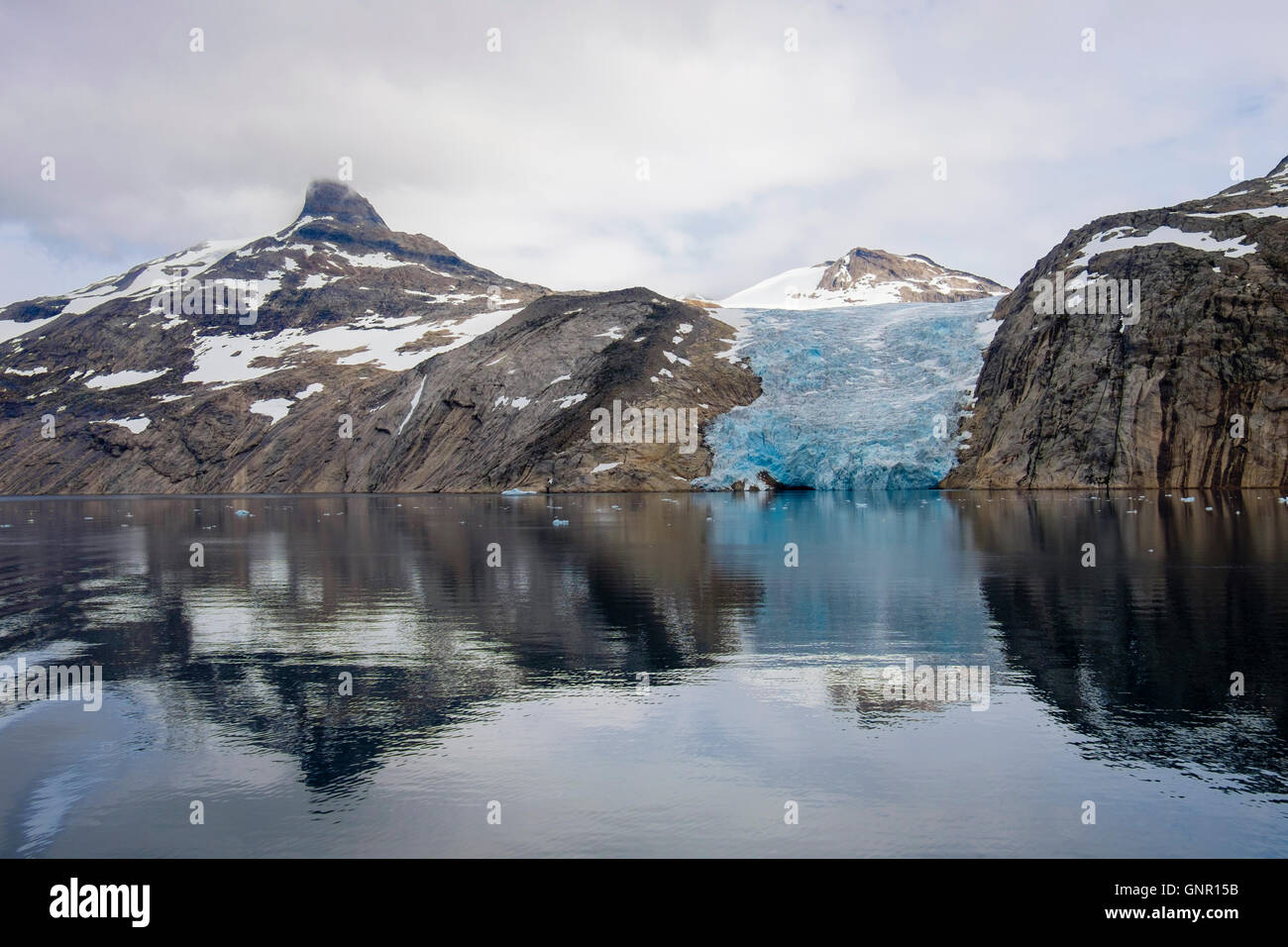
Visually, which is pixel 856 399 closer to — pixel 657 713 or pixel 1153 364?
pixel 1153 364

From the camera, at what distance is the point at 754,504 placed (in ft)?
234

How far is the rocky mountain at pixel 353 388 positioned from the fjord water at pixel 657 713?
7391 centimetres

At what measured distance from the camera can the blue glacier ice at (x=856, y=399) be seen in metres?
91.0

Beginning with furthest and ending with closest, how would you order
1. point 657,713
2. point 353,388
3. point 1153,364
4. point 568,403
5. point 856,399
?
point 353,388 < point 568,403 < point 856,399 < point 1153,364 < point 657,713

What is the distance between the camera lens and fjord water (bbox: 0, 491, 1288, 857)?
8938 mm

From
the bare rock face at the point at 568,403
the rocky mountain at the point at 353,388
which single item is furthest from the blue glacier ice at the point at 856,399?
the rocky mountain at the point at 353,388

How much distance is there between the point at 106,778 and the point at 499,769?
442 centimetres

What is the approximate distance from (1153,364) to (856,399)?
28208mm

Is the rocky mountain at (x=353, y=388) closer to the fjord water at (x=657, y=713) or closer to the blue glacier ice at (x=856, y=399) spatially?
the blue glacier ice at (x=856, y=399)

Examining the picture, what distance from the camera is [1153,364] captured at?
81.4 m

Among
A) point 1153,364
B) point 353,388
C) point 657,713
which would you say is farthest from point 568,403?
point 657,713

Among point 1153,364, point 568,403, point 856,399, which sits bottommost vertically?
point 856,399
